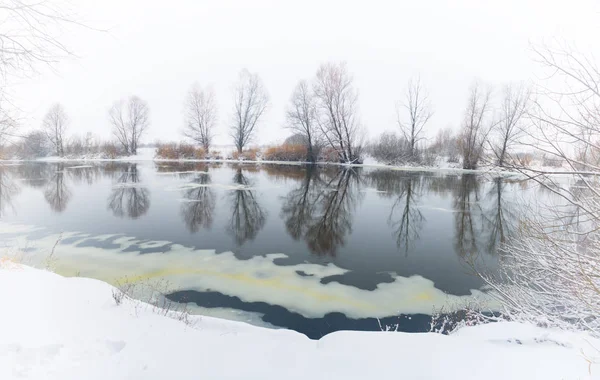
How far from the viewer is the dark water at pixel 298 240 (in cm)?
487

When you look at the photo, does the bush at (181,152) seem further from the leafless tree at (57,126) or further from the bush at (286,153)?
the leafless tree at (57,126)

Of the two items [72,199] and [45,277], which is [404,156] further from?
[45,277]

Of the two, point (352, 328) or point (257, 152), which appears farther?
point (257, 152)

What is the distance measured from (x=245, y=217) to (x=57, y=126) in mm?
53308

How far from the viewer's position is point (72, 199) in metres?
12.6

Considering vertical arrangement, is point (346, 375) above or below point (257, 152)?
below

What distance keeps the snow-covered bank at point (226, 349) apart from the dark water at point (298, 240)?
0.93 metres

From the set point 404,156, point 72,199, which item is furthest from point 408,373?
point 404,156

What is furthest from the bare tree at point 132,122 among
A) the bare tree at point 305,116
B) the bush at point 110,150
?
the bare tree at point 305,116

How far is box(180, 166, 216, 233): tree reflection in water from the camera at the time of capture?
9175 mm

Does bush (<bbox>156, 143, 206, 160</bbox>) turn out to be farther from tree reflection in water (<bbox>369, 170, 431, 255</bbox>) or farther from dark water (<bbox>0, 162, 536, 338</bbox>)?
tree reflection in water (<bbox>369, 170, 431, 255</bbox>)

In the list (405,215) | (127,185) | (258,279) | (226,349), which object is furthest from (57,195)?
(405,215)

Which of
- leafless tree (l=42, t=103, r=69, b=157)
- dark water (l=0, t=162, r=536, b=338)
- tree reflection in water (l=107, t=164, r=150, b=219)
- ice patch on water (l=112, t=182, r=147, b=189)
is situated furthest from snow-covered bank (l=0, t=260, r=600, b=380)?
leafless tree (l=42, t=103, r=69, b=157)

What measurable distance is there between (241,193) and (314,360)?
11888 millimetres
